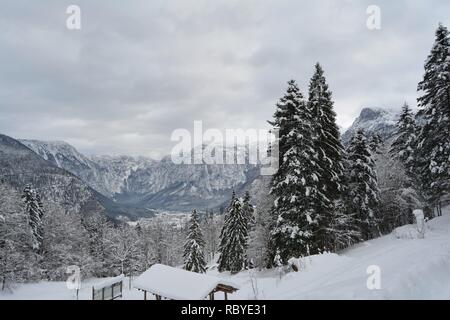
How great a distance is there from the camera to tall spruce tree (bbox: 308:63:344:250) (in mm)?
25328

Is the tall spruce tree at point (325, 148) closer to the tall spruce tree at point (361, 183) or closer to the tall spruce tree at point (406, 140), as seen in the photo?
the tall spruce tree at point (361, 183)

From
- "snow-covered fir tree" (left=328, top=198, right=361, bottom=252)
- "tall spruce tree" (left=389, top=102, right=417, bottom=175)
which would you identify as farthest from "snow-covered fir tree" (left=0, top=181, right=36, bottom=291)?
"tall spruce tree" (left=389, top=102, right=417, bottom=175)

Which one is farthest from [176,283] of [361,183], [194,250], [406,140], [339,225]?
[194,250]

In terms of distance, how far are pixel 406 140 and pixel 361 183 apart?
13758mm

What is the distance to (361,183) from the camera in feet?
106

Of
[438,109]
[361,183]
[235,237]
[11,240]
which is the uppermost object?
[438,109]

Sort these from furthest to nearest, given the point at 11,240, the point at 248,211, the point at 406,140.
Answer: the point at 248,211 < the point at 406,140 < the point at 11,240

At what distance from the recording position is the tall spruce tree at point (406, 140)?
3953 cm

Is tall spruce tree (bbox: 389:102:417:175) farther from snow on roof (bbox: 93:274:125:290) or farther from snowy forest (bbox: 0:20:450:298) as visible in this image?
snow on roof (bbox: 93:274:125:290)

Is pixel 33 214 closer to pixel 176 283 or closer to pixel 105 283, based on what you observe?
pixel 105 283

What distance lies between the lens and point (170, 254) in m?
89.6

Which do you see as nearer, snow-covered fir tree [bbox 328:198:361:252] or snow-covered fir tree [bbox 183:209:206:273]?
snow-covered fir tree [bbox 328:198:361:252]

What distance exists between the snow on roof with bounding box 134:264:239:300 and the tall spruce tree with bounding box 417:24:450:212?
66.6 feet
